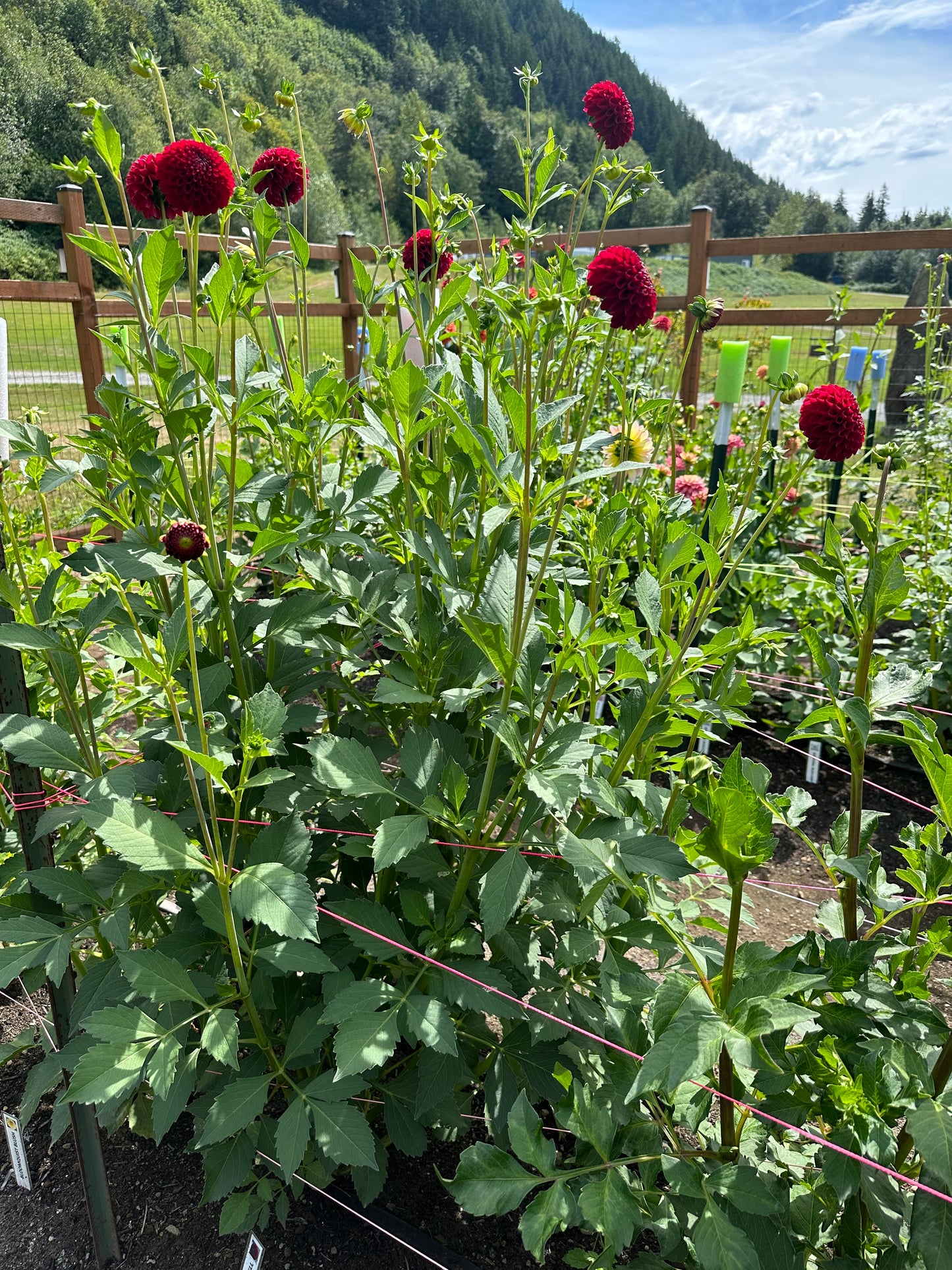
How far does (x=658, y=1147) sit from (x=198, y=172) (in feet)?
3.71

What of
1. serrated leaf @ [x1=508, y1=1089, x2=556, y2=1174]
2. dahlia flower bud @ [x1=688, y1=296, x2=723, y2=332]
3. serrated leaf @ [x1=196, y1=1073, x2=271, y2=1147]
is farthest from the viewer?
dahlia flower bud @ [x1=688, y1=296, x2=723, y2=332]

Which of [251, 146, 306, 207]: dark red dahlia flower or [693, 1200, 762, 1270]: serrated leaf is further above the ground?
[251, 146, 306, 207]: dark red dahlia flower

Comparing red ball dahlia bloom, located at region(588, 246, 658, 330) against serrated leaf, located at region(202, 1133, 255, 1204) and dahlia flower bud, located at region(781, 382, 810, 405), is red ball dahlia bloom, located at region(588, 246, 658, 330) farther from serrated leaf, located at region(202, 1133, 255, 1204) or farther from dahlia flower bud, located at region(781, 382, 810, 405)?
serrated leaf, located at region(202, 1133, 255, 1204)

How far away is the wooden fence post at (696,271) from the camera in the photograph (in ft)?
17.6

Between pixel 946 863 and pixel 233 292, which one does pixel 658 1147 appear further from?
pixel 233 292

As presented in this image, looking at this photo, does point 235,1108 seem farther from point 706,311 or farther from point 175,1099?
point 706,311

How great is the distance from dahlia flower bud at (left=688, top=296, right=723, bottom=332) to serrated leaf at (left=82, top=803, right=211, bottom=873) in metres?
0.92

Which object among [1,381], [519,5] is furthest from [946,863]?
[519,5]

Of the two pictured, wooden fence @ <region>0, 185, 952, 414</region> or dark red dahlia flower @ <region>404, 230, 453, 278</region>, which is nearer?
dark red dahlia flower @ <region>404, 230, 453, 278</region>

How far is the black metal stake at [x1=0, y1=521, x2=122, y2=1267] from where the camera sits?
39.3 inches

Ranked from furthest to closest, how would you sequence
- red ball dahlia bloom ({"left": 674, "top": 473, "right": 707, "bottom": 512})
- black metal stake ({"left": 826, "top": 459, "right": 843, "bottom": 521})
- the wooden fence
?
the wooden fence
black metal stake ({"left": 826, "top": 459, "right": 843, "bottom": 521})
red ball dahlia bloom ({"left": 674, "top": 473, "right": 707, "bottom": 512})

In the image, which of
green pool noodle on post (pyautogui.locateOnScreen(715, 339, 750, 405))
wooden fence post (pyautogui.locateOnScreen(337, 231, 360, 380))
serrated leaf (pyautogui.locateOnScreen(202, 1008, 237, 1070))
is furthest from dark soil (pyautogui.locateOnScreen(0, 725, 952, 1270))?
wooden fence post (pyautogui.locateOnScreen(337, 231, 360, 380))

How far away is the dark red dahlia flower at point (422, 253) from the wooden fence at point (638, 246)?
300 cm

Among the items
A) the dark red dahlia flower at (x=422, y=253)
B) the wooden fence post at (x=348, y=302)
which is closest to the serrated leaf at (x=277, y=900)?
the dark red dahlia flower at (x=422, y=253)
